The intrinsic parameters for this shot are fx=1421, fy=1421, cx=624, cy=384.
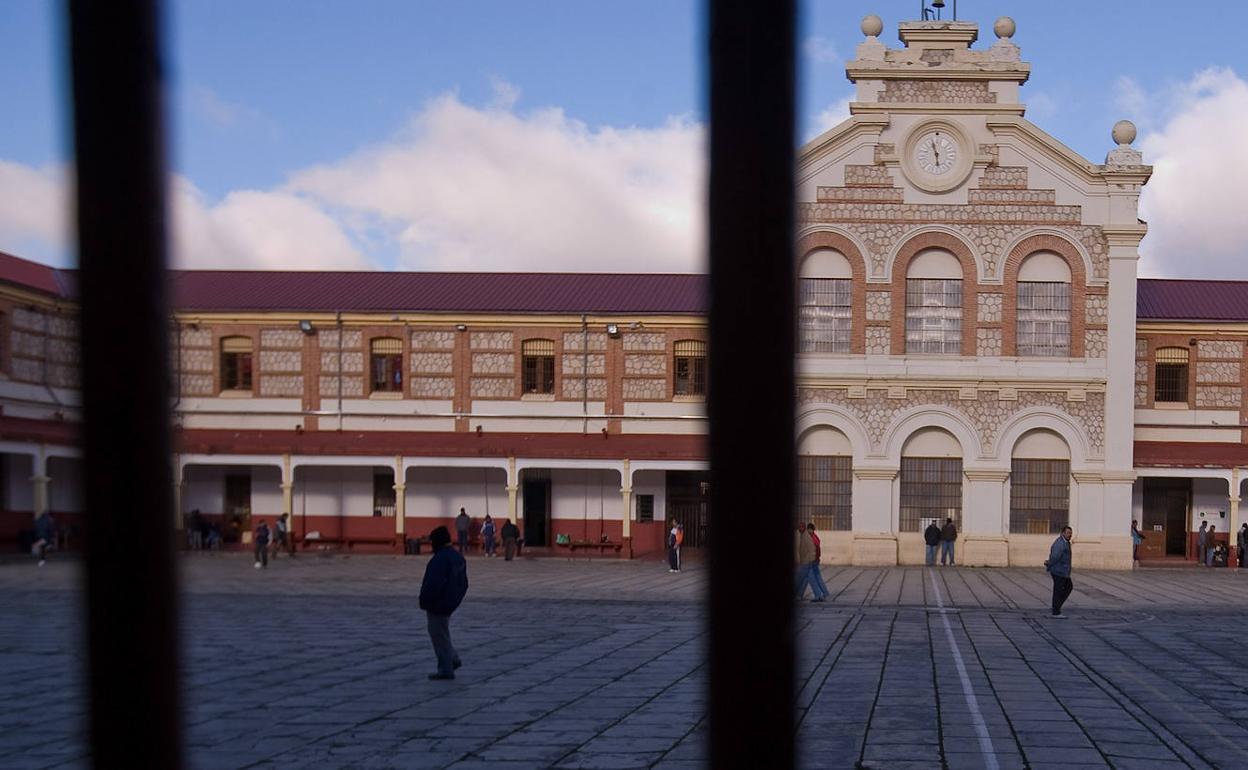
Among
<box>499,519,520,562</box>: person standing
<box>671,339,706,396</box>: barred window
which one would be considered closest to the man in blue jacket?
<box>499,519,520,562</box>: person standing

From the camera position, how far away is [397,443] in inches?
1640

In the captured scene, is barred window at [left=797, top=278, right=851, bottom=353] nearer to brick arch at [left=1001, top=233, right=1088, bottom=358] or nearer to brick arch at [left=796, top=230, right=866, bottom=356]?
brick arch at [left=796, top=230, right=866, bottom=356]

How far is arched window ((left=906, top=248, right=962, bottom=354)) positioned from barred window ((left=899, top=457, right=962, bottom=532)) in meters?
3.32

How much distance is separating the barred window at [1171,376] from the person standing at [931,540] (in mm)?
8782

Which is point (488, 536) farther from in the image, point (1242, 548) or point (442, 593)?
point (442, 593)

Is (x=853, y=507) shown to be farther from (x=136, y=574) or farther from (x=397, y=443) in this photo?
(x=136, y=574)

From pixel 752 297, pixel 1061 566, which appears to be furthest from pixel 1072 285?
pixel 752 297

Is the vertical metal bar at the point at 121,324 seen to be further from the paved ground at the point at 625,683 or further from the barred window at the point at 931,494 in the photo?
the barred window at the point at 931,494

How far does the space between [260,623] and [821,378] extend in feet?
75.1

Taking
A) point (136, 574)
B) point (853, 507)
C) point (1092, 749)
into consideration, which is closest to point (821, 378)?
point (853, 507)

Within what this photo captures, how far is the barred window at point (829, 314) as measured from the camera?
4022cm

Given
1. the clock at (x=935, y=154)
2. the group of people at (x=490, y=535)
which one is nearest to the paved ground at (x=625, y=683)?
the group of people at (x=490, y=535)

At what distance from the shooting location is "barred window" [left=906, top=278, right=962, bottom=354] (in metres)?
40.1

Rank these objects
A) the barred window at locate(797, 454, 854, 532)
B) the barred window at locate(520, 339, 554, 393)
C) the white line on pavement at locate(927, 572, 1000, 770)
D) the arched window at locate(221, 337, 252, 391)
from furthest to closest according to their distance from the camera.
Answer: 1. the barred window at locate(520, 339, 554, 393)
2. the arched window at locate(221, 337, 252, 391)
3. the barred window at locate(797, 454, 854, 532)
4. the white line on pavement at locate(927, 572, 1000, 770)
